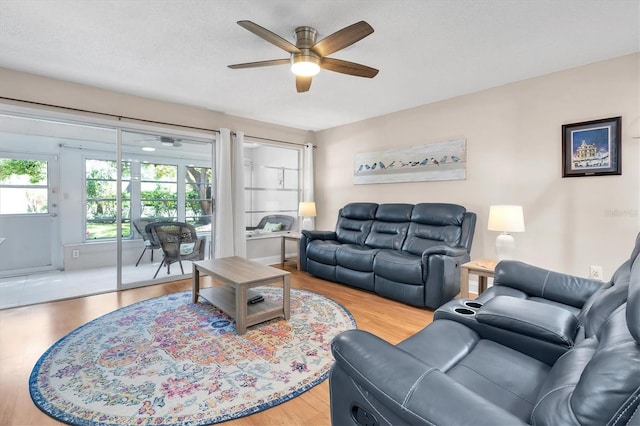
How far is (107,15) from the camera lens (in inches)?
82.9

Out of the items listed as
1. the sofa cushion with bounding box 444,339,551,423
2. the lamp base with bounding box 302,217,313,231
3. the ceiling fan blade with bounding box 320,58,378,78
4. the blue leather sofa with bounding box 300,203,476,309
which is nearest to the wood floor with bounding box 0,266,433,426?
the blue leather sofa with bounding box 300,203,476,309

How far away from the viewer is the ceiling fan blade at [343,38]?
184cm

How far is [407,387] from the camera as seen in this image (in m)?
0.85

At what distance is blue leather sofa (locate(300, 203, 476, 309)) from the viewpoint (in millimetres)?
3000

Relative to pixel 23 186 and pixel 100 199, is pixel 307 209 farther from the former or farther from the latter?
pixel 23 186

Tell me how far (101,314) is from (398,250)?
329 centimetres

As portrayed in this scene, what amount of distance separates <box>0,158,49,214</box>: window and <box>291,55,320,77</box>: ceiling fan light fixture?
494 cm

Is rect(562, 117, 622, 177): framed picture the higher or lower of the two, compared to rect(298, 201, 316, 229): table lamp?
higher

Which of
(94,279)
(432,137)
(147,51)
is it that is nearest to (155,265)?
(94,279)

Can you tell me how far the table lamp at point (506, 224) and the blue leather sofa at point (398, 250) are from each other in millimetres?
411

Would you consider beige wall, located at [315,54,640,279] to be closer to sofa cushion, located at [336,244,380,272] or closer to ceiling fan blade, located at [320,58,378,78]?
sofa cushion, located at [336,244,380,272]

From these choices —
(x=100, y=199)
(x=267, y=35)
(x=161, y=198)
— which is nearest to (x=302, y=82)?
(x=267, y=35)

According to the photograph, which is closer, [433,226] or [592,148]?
[592,148]

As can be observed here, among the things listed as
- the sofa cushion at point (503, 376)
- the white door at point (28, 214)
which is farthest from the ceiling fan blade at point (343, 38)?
the white door at point (28, 214)
